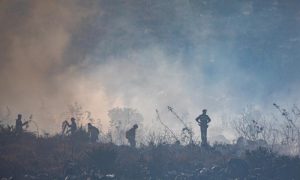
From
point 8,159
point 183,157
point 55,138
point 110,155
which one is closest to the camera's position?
point 8,159

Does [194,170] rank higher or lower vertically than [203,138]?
lower

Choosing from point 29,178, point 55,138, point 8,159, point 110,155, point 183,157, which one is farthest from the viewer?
point 55,138

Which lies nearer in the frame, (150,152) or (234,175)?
(234,175)

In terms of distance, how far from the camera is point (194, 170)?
23.6 meters

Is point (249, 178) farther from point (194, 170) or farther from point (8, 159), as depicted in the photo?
point (8, 159)

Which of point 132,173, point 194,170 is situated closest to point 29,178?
point 132,173

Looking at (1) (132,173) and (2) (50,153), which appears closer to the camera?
(1) (132,173)

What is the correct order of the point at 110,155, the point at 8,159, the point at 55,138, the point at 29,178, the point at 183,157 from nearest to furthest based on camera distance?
1. the point at 29,178
2. the point at 8,159
3. the point at 110,155
4. the point at 183,157
5. the point at 55,138

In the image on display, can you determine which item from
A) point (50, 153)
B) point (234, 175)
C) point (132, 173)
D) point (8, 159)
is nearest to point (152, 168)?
point (132, 173)

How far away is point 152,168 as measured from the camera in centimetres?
2308

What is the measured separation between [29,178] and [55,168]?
5.77 ft

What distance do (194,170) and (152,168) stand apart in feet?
8.58

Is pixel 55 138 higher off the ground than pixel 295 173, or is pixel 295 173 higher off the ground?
pixel 55 138

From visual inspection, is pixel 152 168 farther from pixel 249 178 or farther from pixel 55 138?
pixel 55 138
